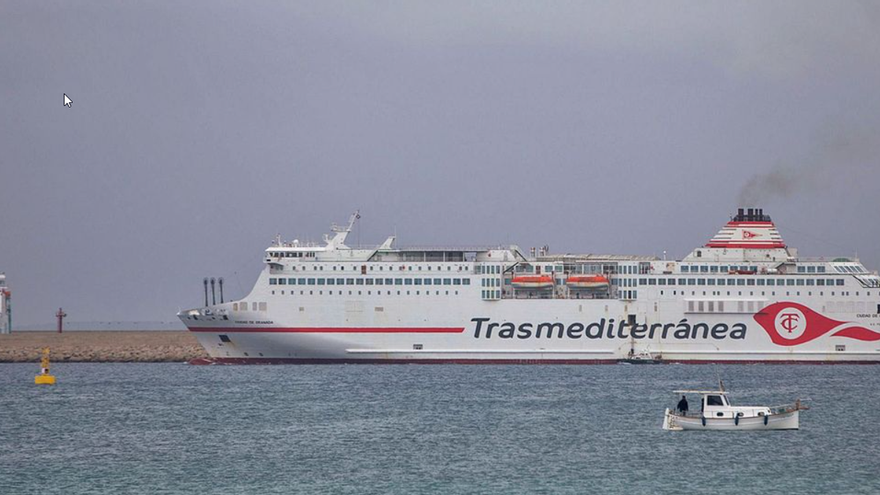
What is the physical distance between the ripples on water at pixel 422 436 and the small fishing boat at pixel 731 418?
0.41 meters

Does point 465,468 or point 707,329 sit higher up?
point 707,329

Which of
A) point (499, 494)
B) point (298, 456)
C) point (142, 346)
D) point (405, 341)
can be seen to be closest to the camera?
point (499, 494)

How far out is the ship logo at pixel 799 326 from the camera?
61844mm

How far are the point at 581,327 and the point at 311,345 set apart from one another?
1180 cm

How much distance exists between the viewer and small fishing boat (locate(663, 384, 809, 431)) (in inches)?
1511

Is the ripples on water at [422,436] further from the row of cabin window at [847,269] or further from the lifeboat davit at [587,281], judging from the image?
the row of cabin window at [847,269]

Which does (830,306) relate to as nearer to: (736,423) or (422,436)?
(736,423)

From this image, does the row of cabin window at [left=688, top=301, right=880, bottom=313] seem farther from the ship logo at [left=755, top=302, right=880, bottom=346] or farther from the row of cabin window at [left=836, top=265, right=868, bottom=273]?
the row of cabin window at [left=836, top=265, right=868, bottom=273]

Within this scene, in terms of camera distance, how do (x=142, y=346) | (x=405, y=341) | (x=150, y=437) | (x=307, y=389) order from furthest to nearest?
1. (x=142, y=346)
2. (x=405, y=341)
3. (x=307, y=389)
4. (x=150, y=437)

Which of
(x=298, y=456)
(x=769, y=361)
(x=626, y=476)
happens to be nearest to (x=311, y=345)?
(x=769, y=361)

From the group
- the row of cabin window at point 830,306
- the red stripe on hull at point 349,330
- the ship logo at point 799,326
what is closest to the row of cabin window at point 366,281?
the red stripe on hull at point 349,330

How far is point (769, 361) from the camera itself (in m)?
61.9

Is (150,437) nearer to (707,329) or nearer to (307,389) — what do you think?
(307,389)

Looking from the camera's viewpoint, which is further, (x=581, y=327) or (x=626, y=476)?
(x=581, y=327)
